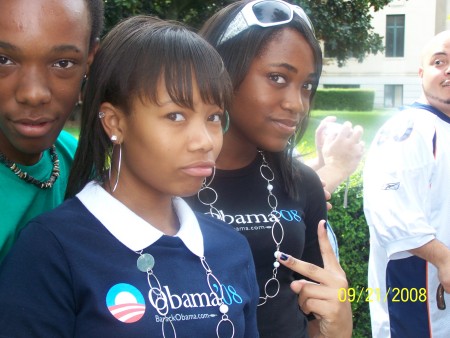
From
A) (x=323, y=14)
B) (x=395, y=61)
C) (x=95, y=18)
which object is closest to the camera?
(x=95, y=18)

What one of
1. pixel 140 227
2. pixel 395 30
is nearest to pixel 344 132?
pixel 140 227

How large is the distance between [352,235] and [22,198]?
3.29m

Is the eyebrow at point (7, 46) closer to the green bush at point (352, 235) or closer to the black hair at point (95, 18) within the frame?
the black hair at point (95, 18)

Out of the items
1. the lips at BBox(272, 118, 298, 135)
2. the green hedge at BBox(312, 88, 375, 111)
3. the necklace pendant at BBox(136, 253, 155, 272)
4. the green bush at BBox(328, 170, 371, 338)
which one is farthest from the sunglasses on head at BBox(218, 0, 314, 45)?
Answer: the green hedge at BBox(312, 88, 375, 111)

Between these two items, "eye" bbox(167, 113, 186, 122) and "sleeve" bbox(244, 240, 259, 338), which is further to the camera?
"sleeve" bbox(244, 240, 259, 338)

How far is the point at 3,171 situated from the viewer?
1.65 meters

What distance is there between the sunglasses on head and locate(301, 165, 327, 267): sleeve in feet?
1.76

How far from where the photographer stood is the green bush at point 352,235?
180 inches

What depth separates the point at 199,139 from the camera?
1530mm

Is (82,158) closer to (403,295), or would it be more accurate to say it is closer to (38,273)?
(38,273)

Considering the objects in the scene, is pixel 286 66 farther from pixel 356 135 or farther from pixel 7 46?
pixel 356 135

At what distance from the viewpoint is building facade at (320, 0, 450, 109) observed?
1468 inches

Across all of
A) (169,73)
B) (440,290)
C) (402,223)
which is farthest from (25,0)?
(440,290)

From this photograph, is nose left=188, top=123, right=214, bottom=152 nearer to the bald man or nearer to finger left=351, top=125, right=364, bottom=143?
finger left=351, top=125, right=364, bottom=143
